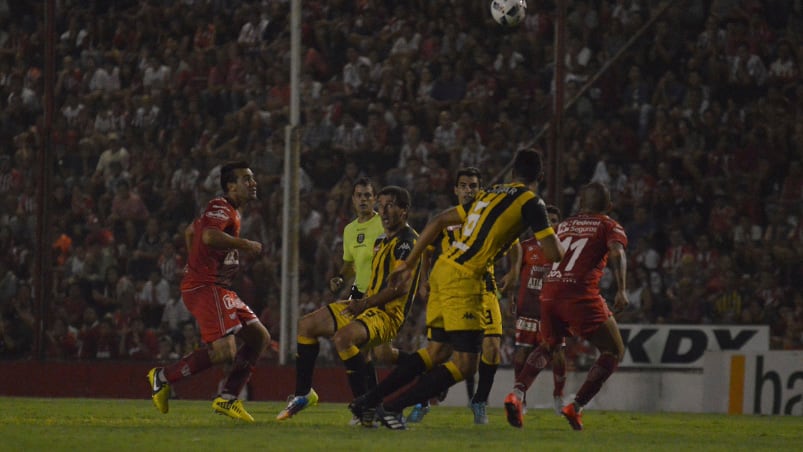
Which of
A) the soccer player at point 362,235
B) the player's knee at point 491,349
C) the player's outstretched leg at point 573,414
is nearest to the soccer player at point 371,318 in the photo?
the soccer player at point 362,235

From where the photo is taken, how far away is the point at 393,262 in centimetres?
1106

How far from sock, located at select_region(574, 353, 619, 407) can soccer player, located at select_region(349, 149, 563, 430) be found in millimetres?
1349

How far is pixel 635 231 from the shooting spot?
1817cm

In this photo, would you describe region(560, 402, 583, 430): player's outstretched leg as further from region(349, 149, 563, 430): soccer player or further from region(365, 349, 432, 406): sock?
region(365, 349, 432, 406): sock

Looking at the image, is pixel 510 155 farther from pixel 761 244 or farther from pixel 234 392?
pixel 234 392

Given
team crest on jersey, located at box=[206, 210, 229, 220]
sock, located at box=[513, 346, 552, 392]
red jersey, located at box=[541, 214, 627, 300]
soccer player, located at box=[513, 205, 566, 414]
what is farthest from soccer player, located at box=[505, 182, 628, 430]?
soccer player, located at box=[513, 205, 566, 414]

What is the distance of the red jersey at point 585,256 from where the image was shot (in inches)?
439

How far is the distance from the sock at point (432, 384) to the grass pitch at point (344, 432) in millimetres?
234

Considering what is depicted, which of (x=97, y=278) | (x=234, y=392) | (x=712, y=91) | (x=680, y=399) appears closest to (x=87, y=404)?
(x=234, y=392)

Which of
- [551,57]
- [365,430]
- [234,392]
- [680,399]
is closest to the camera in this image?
[365,430]

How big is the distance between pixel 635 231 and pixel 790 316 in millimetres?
2348

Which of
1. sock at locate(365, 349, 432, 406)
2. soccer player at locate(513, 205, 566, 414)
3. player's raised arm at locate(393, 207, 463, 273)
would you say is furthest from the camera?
soccer player at locate(513, 205, 566, 414)

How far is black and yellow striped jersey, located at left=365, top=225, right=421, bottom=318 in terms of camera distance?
11.0m

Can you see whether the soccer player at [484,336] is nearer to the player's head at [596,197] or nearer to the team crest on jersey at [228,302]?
the player's head at [596,197]
